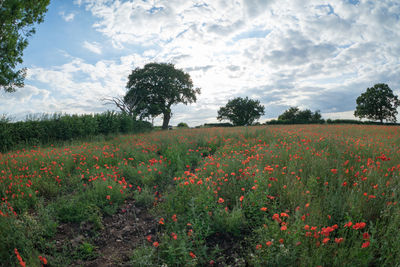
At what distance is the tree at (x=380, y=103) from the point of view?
38.8 m

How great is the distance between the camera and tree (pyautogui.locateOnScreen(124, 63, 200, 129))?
31.9 meters

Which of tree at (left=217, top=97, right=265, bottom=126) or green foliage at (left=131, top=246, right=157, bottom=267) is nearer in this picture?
green foliage at (left=131, top=246, right=157, bottom=267)

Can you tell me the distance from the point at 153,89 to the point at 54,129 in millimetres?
19477

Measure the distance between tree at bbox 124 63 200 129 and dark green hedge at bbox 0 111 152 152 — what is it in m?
13.8

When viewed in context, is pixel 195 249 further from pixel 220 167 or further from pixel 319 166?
pixel 319 166

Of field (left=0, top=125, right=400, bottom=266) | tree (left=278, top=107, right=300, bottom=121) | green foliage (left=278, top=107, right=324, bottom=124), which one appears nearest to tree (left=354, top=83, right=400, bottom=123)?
green foliage (left=278, top=107, right=324, bottom=124)

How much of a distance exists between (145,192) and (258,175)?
2580 mm

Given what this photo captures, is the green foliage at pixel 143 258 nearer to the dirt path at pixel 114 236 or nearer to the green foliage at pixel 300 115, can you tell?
the dirt path at pixel 114 236

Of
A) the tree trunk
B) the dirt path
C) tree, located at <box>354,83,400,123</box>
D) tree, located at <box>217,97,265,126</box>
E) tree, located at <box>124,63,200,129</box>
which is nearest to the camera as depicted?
the dirt path

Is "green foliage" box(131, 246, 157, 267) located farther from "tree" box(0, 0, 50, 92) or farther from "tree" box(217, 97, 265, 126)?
"tree" box(217, 97, 265, 126)

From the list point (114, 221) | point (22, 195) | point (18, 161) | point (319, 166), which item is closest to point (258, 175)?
point (319, 166)

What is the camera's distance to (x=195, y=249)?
2.98 metres

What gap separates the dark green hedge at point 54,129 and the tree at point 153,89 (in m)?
13.8

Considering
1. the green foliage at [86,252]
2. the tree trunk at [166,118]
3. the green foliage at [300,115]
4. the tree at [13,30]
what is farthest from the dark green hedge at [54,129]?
the green foliage at [300,115]
